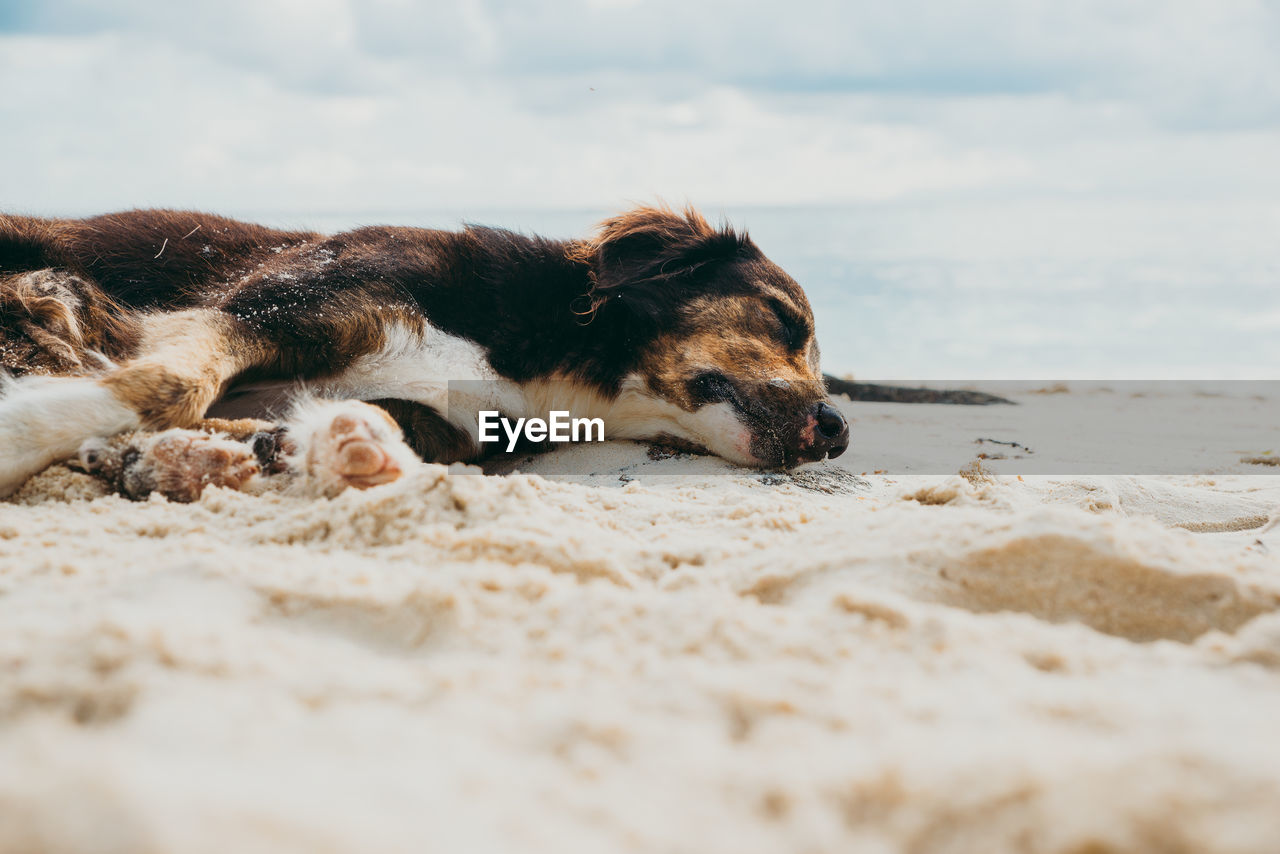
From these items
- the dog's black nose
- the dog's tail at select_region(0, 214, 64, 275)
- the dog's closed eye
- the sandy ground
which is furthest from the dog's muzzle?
the dog's tail at select_region(0, 214, 64, 275)

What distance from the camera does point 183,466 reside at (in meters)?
2.48

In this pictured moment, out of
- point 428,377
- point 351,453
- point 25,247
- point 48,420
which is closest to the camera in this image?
point 351,453

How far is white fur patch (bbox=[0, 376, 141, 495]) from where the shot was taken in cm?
253

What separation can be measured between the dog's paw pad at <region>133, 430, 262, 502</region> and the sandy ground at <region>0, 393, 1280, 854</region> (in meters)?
0.24

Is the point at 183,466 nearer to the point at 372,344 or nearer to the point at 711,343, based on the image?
the point at 372,344

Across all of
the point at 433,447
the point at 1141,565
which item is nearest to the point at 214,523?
the point at 433,447

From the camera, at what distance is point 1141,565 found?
1644 millimetres

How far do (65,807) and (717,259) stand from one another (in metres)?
3.67

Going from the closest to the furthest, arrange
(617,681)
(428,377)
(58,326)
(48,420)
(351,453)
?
(617,681)
(351,453)
(48,420)
(58,326)
(428,377)

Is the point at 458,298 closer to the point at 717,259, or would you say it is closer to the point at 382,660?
the point at 717,259

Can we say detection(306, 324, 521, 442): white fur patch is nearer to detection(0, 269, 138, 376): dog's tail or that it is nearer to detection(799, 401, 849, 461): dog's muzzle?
detection(0, 269, 138, 376): dog's tail

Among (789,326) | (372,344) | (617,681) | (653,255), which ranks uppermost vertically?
(653,255)

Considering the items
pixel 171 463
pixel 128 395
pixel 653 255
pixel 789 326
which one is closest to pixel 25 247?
pixel 128 395

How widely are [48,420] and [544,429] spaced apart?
71.0 inches
